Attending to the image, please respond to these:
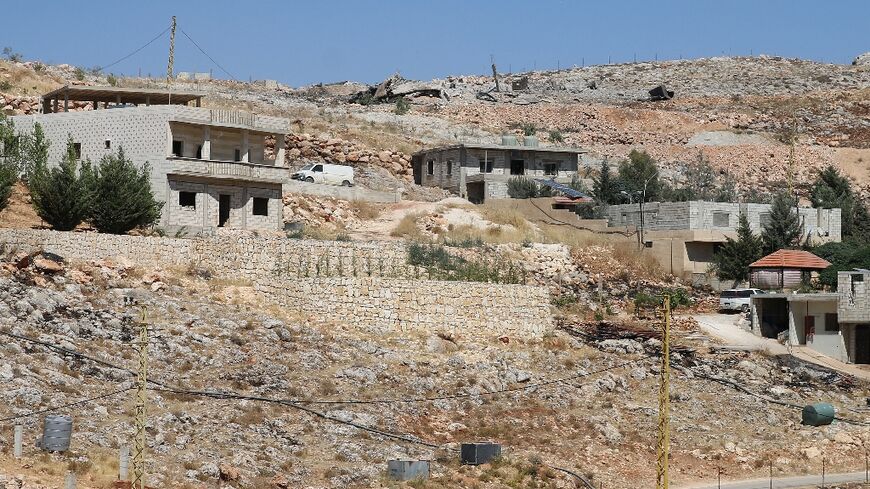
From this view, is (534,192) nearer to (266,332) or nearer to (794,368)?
(794,368)

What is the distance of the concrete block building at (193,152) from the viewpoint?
5638 cm

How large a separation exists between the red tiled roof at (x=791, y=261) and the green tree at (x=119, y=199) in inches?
877

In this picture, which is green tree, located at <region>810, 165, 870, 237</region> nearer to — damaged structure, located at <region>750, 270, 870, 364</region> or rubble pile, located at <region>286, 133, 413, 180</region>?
damaged structure, located at <region>750, 270, 870, 364</region>

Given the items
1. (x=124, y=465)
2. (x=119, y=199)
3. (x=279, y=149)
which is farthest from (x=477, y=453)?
(x=279, y=149)

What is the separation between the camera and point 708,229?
65938mm

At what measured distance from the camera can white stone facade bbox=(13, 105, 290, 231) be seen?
56.4 metres

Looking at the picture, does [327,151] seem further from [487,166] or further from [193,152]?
[193,152]

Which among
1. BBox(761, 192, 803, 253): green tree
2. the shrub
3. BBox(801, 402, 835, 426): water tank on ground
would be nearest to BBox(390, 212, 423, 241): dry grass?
BBox(761, 192, 803, 253): green tree

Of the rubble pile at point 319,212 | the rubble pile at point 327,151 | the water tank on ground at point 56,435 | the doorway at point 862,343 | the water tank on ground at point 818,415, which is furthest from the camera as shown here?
the rubble pile at point 327,151

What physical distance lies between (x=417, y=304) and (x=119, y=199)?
1071 centimetres

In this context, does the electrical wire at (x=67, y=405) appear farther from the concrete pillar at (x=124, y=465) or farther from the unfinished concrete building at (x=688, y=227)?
the unfinished concrete building at (x=688, y=227)

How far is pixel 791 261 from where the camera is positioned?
58.7 meters

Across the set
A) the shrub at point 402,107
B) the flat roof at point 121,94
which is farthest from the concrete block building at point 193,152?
the shrub at point 402,107

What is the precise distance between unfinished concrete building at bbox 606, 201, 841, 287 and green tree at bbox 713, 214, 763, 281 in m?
0.66
